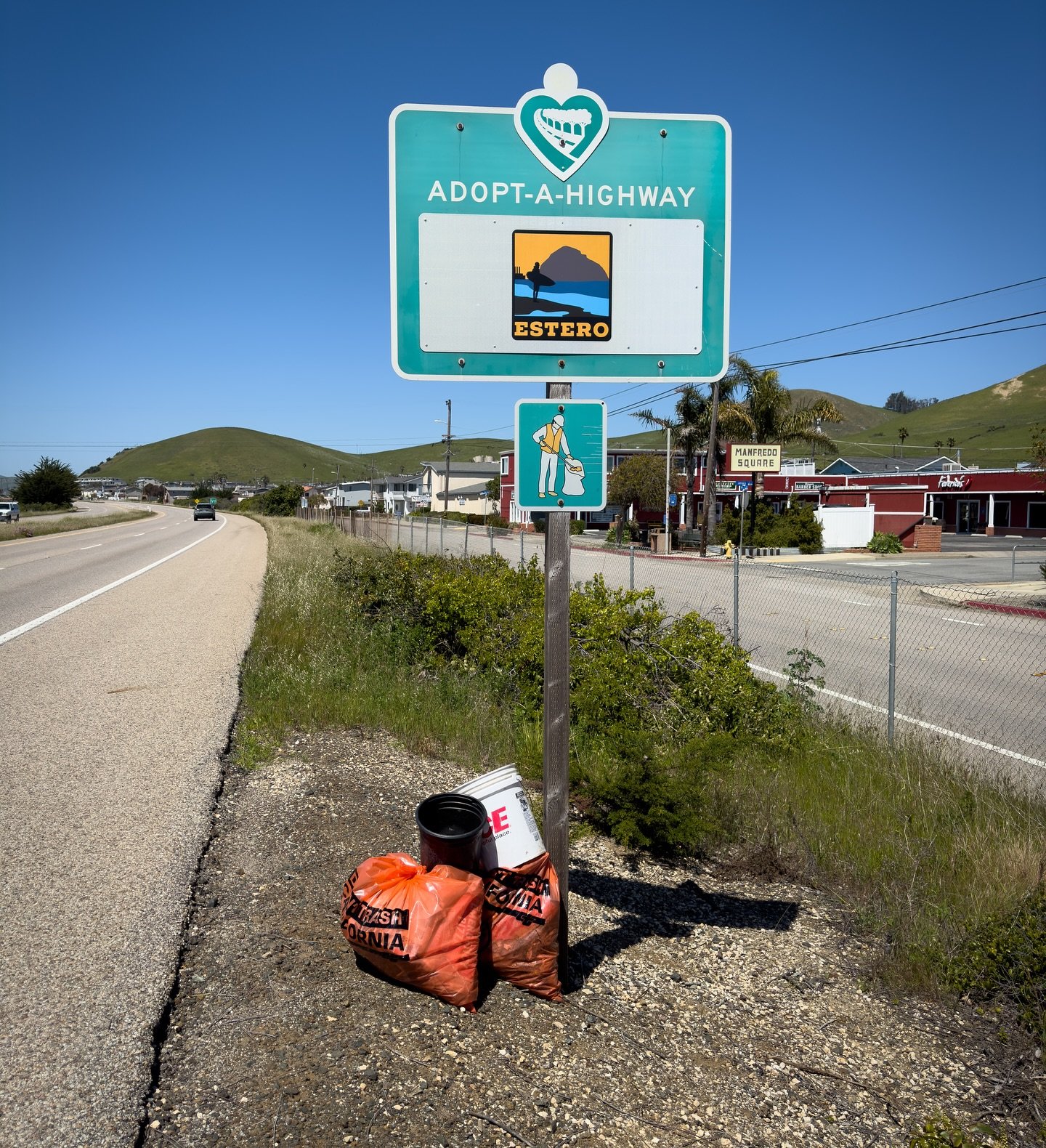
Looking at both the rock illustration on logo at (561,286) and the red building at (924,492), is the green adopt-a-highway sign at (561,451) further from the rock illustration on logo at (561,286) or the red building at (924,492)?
the red building at (924,492)

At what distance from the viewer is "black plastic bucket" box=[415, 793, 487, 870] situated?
3045 mm

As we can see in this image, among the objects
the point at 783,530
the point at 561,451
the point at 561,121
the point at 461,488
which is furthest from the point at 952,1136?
the point at 461,488

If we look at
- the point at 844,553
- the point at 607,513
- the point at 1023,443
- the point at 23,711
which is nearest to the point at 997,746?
the point at 23,711

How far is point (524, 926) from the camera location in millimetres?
3135

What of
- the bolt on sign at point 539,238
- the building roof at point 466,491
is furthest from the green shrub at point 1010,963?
the building roof at point 466,491

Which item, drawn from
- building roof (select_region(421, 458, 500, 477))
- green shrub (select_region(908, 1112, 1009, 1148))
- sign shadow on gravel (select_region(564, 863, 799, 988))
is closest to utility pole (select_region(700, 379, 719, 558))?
sign shadow on gravel (select_region(564, 863, 799, 988))

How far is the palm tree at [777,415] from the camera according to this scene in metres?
44.2

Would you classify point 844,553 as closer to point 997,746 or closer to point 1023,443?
point 997,746

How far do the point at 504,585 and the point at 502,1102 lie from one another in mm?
6890

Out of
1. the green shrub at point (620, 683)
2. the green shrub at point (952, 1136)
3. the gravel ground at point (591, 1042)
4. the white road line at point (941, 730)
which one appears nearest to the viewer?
the green shrub at point (952, 1136)

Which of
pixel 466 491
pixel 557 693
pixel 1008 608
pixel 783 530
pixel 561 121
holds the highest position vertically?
pixel 466 491

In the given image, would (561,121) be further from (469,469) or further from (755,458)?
(469,469)

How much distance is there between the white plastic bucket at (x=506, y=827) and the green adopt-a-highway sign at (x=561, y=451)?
1.02 meters

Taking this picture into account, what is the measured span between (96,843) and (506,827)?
2.45 m
